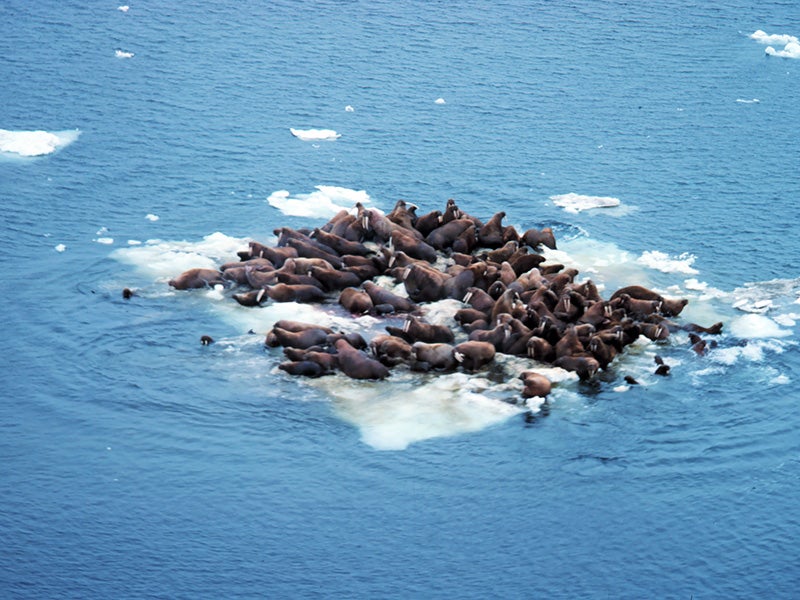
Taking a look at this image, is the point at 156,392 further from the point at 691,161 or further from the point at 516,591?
the point at 691,161

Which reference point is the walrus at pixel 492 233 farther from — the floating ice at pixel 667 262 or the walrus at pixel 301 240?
the walrus at pixel 301 240

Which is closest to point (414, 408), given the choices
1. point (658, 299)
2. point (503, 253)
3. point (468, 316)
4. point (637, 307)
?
point (468, 316)

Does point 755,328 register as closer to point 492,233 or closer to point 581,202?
point 492,233

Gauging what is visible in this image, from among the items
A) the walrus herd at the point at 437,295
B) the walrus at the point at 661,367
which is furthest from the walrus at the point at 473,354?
the walrus at the point at 661,367

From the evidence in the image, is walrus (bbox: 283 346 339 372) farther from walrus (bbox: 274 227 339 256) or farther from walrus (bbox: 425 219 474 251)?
walrus (bbox: 425 219 474 251)

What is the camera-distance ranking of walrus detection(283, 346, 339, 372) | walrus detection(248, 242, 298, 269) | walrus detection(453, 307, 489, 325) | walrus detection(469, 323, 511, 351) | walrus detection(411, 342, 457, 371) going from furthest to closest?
walrus detection(248, 242, 298, 269) < walrus detection(453, 307, 489, 325) < walrus detection(469, 323, 511, 351) < walrus detection(411, 342, 457, 371) < walrus detection(283, 346, 339, 372)

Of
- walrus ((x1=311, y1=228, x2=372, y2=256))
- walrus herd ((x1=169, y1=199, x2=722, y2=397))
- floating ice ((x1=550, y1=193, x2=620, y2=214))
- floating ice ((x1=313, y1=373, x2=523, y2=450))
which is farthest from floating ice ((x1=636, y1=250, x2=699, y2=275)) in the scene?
floating ice ((x1=313, y1=373, x2=523, y2=450))
